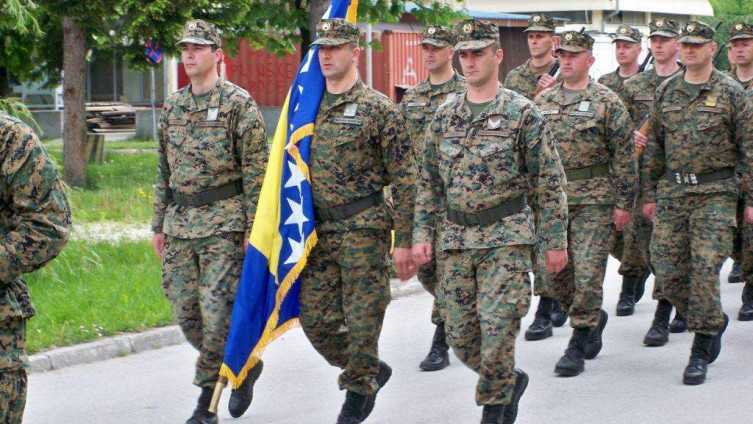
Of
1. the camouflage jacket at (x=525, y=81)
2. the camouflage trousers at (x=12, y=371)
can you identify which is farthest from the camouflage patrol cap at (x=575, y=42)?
the camouflage trousers at (x=12, y=371)

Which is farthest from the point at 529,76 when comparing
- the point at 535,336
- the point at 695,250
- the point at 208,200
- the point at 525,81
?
the point at 208,200

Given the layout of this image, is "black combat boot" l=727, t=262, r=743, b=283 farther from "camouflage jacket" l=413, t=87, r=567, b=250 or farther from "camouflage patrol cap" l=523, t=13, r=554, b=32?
"camouflage jacket" l=413, t=87, r=567, b=250

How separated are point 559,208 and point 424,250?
0.72m

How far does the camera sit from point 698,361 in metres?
7.89

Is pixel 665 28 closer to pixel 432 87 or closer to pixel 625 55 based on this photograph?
pixel 625 55

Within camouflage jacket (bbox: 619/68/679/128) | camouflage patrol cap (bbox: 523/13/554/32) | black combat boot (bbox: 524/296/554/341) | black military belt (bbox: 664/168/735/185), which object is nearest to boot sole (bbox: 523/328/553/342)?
black combat boot (bbox: 524/296/554/341)

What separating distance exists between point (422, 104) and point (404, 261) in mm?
2400

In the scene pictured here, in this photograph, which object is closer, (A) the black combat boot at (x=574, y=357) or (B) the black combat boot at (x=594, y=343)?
(A) the black combat boot at (x=574, y=357)

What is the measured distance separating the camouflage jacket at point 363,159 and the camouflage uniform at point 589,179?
1939 millimetres

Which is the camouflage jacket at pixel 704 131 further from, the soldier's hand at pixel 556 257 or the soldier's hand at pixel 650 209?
the soldier's hand at pixel 556 257

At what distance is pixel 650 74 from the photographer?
10.3m

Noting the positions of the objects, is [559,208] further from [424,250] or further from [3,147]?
[3,147]

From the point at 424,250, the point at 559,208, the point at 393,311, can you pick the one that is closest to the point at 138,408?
the point at 424,250

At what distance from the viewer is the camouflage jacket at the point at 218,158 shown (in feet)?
22.4
